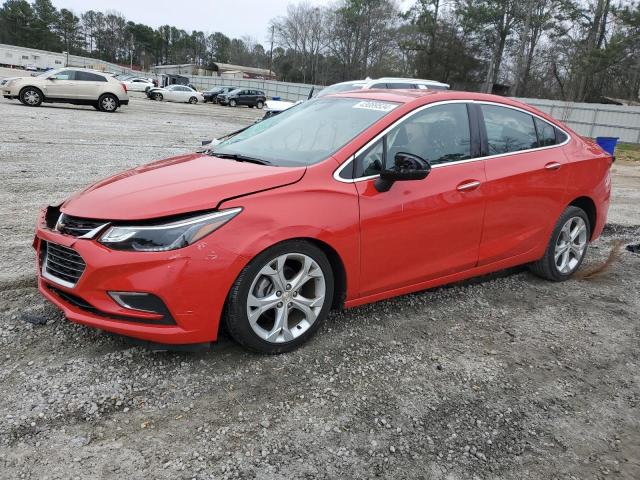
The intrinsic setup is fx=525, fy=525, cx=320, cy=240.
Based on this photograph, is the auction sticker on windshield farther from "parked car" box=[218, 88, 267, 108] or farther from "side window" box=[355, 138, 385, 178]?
"parked car" box=[218, 88, 267, 108]

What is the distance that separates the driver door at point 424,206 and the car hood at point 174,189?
1.88 ft

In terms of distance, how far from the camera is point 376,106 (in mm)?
3842

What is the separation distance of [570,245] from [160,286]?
3.81 m

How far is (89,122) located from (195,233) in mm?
15714

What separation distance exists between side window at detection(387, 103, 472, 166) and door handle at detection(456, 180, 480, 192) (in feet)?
0.63

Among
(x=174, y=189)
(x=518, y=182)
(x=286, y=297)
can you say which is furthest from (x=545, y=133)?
(x=174, y=189)

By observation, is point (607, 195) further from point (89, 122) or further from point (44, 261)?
point (89, 122)

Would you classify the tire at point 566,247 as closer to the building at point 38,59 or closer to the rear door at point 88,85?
the rear door at point 88,85

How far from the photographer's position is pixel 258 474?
7.54 ft

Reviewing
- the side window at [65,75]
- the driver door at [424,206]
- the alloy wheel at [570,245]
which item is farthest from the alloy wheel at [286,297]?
the side window at [65,75]

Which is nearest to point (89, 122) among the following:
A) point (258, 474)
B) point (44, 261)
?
point (44, 261)

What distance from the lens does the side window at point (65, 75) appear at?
20.3 metres

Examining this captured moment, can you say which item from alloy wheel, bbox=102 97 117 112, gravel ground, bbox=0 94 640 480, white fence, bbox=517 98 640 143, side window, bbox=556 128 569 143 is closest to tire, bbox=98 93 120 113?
alloy wheel, bbox=102 97 117 112

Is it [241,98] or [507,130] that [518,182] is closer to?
[507,130]
